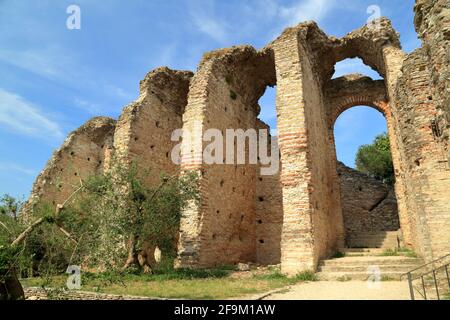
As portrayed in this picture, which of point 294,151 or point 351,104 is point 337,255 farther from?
point 351,104

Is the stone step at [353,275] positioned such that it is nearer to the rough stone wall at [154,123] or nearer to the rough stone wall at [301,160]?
the rough stone wall at [301,160]

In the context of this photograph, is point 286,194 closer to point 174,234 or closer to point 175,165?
point 174,234

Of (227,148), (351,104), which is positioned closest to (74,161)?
(227,148)

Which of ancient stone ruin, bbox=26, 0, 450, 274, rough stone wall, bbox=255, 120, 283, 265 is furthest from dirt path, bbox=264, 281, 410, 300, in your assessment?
rough stone wall, bbox=255, 120, 283, 265

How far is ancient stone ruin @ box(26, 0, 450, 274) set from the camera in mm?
8139

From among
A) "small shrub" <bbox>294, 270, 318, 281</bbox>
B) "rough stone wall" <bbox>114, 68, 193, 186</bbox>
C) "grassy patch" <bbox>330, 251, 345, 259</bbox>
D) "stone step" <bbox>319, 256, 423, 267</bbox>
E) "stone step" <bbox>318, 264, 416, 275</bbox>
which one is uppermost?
"rough stone wall" <bbox>114, 68, 193, 186</bbox>

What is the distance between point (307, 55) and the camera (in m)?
11.6

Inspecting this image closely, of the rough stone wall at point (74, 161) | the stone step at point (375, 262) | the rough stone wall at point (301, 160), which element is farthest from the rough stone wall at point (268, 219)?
the rough stone wall at point (74, 161)

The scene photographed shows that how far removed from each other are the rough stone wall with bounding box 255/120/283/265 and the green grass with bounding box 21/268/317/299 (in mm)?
3937

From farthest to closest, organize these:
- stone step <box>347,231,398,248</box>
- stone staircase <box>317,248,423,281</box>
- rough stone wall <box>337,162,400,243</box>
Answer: rough stone wall <box>337,162,400,243</box>, stone step <box>347,231,398,248</box>, stone staircase <box>317,248,423,281</box>

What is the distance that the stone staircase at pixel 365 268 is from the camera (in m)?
7.79

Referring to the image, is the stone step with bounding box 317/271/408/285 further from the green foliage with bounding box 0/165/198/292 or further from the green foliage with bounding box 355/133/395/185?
the green foliage with bounding box 355/133/395/185

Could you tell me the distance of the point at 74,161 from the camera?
1678cm
